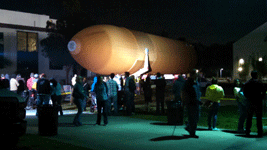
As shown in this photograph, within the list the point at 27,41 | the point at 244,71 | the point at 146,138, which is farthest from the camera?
the point at 27,41

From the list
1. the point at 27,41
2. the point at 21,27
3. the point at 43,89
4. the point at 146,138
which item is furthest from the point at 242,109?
the point at 27,41

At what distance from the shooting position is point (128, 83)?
46.7 ft

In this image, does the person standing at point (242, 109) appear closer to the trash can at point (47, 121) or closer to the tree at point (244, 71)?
the trash can at point (47, 121)

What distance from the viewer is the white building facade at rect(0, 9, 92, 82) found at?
148ft

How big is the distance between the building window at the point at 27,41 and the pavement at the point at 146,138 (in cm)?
3776

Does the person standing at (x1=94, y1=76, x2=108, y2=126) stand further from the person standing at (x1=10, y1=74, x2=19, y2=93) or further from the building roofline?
the building roofline

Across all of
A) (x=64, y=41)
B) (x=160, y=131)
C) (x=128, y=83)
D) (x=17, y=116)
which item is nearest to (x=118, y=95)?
(x=128, y=83)

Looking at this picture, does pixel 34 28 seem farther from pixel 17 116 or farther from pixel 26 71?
pixel 17 116

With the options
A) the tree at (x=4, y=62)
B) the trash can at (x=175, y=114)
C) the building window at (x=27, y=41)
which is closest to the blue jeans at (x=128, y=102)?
the trash can at (x=175, y=114)

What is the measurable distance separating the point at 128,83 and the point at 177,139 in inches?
229

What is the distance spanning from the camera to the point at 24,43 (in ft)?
155

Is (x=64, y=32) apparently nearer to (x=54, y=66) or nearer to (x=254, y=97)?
(x=54, y=66)

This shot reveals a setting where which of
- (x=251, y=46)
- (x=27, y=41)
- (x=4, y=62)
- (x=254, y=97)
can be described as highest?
(x=27, y=41)

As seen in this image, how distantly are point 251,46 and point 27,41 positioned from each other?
31410 millimetres
